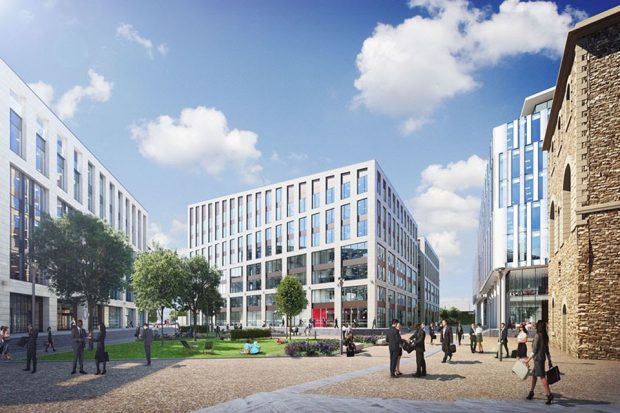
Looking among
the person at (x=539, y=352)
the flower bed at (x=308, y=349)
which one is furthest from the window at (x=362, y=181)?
the person at (x=539, y=352)

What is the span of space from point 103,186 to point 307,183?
2955 centimetres

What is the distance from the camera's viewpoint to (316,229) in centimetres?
8256

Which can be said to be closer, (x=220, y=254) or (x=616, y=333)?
(x=616, y=333)

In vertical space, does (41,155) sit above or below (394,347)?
above

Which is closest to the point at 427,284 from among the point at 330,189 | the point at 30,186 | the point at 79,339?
the point at 330,189

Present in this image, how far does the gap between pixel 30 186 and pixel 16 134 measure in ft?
18.0

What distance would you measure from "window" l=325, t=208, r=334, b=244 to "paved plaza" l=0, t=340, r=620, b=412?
2239 inches

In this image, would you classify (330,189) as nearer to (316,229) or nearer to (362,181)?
(362,181)

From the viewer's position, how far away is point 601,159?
80.1 ft

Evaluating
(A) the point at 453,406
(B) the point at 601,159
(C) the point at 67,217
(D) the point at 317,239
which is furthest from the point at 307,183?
(A) the point at 453,406

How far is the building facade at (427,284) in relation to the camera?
4894 inches

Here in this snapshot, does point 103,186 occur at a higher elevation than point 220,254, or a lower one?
higher

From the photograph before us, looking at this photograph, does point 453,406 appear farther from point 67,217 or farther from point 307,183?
point 307,183

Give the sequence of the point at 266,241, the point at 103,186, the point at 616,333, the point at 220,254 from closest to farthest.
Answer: the point at 616,333
the point at 103,186
the point at 266,241
the point at 220,254
